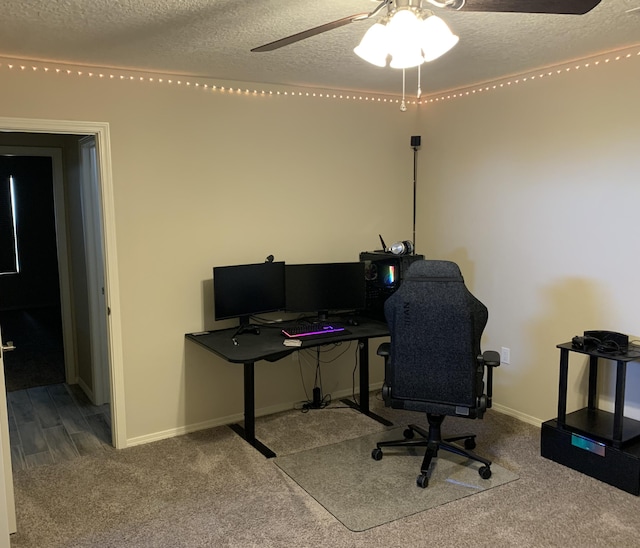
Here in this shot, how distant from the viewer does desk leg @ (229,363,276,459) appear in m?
3.58

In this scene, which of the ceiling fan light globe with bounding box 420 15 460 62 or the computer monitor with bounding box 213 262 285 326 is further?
→ the computer monitor with bounding box 213 262 285 326

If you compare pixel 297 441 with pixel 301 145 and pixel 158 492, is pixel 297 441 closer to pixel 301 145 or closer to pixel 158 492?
pixel 158 492

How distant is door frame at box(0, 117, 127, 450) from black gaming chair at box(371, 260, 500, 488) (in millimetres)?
1668

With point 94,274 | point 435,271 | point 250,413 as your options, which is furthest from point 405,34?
point 94,274

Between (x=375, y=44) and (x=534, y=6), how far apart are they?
0.51 meters

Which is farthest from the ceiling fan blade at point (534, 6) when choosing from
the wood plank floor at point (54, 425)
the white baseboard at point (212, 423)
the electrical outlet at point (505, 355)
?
the wood plank floor at point (54, 425)

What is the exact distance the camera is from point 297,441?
3746 mm

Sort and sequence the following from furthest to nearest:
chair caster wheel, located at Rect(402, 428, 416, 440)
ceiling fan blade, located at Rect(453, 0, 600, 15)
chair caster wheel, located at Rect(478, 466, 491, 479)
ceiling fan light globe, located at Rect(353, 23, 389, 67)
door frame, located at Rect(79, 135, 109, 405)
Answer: door frame, located at Rect(79, 135, 109, 405), chair caster wheel, located at Rect(402, 428, 416, 440), chair caster wheel, located at Rect(478, 466, 491, 479), ceiling fan light globe, located at Rect(353, 23, 389, 67), ceiling fan blade, located at Rect(453, 0, 600, 15)

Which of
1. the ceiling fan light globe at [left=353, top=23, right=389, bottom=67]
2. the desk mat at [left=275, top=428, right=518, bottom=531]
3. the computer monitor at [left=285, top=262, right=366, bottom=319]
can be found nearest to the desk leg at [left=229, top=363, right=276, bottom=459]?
the desk mat at [left=275, top=428, right=518, bottom=531]

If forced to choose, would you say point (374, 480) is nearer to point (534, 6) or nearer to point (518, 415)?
point (518, 415)

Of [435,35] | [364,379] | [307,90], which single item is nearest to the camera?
[435,35]

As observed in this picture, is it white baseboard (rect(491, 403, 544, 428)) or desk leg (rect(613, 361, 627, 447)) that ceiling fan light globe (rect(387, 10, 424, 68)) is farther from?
white baseboard (rect(491, 403, 544, 428))

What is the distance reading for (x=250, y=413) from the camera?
12.1 ft

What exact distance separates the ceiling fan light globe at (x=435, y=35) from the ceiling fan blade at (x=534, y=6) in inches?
3.1
